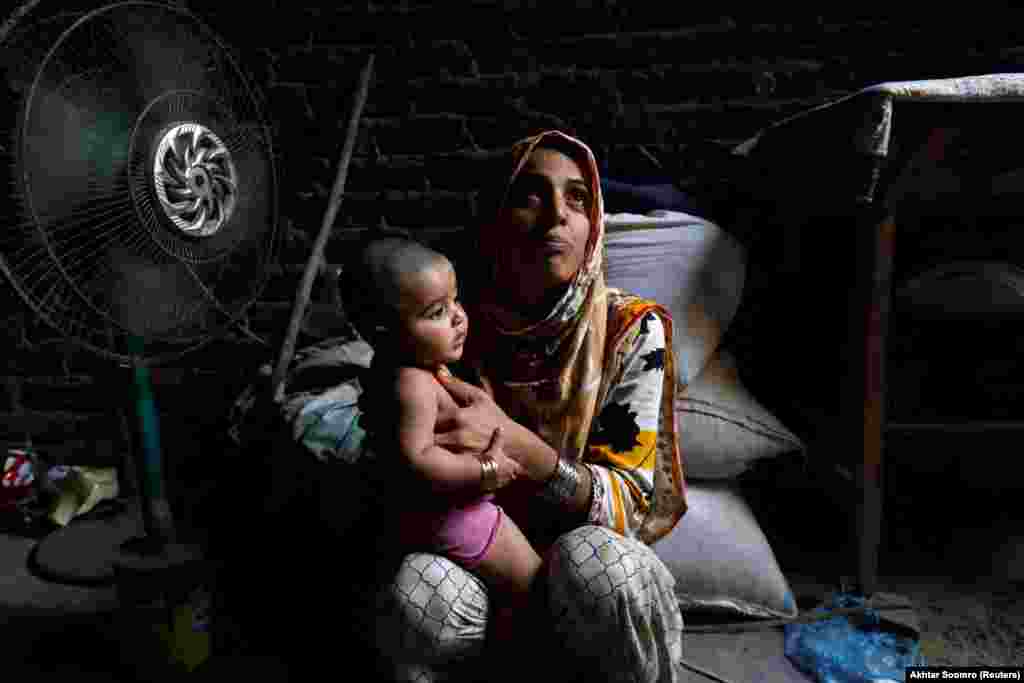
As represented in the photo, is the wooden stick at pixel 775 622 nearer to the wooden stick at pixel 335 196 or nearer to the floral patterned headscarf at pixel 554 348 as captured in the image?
the floral patterned headscarf at pixel 554 348

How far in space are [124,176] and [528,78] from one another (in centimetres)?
144

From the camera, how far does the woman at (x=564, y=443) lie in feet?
3.85

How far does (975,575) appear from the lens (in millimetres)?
1944

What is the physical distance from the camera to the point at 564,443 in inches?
53.4

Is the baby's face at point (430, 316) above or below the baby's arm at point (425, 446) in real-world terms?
above

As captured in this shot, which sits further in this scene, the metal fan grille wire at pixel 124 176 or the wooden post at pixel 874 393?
the wooden post at pixel 874 393

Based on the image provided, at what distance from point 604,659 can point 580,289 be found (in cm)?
64

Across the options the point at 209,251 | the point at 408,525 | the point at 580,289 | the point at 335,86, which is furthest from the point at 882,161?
the point at 335,86

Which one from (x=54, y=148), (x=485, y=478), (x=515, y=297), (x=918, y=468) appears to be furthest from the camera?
(x=918, y=468)

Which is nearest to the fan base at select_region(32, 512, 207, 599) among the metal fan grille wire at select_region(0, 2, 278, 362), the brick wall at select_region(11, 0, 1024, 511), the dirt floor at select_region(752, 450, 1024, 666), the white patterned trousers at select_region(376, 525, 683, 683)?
the metal fan grille wire at select_region(0, 2, 278, 362)

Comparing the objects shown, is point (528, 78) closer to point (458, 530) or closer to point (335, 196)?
point (335, 196)

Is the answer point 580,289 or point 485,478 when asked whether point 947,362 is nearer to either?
point 580,289

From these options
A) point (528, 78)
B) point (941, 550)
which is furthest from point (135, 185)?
point (941, 550)

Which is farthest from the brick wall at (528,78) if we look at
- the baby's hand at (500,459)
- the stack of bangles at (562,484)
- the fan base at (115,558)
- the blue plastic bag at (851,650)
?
the baby's hand at (500,459)
